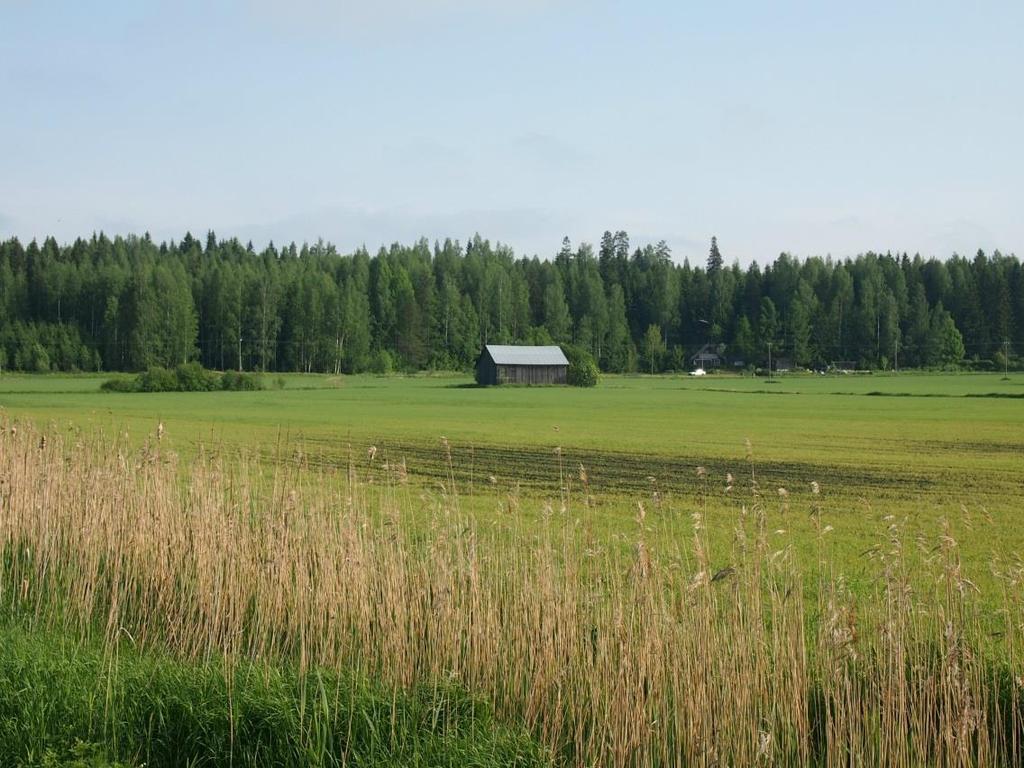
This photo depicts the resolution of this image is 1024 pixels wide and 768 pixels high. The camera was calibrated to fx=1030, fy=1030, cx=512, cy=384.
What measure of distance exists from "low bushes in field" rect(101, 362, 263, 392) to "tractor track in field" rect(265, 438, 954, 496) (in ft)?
179

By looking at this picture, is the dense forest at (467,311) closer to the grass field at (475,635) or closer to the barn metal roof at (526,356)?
the barn metal roof at (526,356)

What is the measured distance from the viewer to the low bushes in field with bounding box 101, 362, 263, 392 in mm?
79938

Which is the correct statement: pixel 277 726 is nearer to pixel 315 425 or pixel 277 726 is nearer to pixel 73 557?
pixel 73 557

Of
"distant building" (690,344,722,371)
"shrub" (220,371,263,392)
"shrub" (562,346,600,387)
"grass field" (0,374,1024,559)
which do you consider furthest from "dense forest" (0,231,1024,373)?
"grass field" (0,374,1024,559)

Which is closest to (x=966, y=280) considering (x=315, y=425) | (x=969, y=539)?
(x=315, y=425)

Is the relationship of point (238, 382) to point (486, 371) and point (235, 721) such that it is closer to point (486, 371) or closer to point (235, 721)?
point (486, 371)

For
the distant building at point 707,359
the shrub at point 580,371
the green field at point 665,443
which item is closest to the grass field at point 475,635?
the green field at point 665,443

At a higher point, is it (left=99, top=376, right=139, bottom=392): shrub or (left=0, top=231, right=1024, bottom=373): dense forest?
(left=0, top=231, right=1024, bottom=373): dense forest

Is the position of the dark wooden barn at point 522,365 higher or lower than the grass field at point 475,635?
higher

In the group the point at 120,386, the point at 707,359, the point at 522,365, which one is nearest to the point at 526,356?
the point at 522,365

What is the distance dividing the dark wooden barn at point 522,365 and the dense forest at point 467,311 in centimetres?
2405

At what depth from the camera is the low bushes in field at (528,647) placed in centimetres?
640

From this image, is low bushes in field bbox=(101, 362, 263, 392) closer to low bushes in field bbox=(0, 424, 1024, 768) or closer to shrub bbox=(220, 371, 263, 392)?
shrub bbox=(220, 371, 263, 392)

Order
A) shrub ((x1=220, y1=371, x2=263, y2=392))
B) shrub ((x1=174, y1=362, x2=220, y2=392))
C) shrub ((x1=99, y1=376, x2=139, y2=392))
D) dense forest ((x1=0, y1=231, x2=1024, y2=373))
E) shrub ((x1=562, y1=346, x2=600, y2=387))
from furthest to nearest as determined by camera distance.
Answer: dense forest ((x1=0, y1=231, x2=1024, y2=373)) < shrub ((x1=562, y1=346, x2=600, y2=387)) < shrub ((x1=220, y1=371, x2=263, y2=392)) < shrub ((x1=174, y1=362, x2=220, y2=392)) < shrub ((x1=99, y1=376, x2=139, y2=392))
